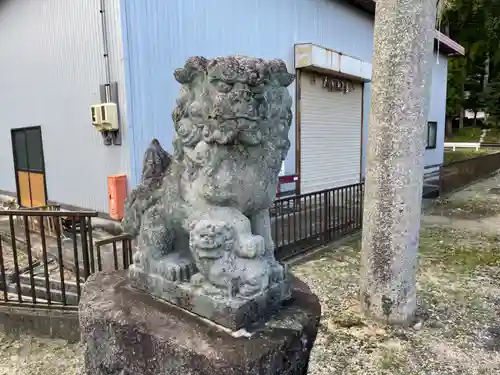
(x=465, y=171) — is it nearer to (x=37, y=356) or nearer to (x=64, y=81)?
(x=64, y=81)

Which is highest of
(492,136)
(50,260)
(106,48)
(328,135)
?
(106,48)

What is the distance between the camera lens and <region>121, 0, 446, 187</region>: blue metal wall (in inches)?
213

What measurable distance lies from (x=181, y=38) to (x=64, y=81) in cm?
220

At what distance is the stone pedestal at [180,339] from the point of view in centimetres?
150

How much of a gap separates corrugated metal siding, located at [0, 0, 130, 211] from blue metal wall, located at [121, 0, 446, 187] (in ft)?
0.60

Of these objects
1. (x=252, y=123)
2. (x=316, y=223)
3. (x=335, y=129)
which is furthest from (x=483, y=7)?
(x=252, y=123)

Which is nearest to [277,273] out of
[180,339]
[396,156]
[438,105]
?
[180,339]

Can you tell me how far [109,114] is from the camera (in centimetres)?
539

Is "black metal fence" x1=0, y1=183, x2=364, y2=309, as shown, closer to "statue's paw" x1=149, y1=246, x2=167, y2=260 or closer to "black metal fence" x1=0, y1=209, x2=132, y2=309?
"black metal fence" x1=0, y1=209, x2=132, y2=309

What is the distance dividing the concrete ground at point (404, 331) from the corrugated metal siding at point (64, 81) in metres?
2.92

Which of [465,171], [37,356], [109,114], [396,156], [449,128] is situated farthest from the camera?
[449,128]

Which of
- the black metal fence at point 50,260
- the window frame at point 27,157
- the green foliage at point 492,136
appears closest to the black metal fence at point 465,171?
the black metal fence at point 50,260

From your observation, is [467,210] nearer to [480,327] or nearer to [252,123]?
[480,327]

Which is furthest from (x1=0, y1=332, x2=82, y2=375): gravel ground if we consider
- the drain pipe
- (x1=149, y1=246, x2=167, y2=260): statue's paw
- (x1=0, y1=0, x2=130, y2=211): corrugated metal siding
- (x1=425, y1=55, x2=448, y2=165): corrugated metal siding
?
(x1=425, y1=55, x2=448, y2=165): corrugated metal siding
